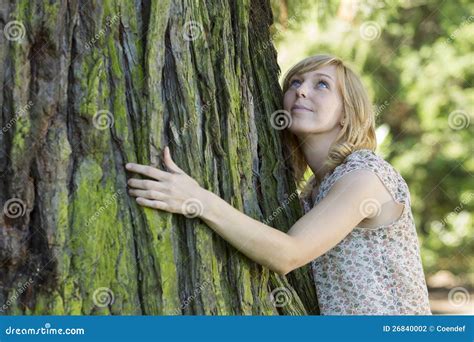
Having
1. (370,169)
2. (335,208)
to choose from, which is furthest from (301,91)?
(335,208)

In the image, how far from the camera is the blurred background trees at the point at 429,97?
977 cm

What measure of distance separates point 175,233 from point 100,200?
0.84 ft

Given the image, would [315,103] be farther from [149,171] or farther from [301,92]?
[149,171]

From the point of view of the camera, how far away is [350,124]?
125 inches

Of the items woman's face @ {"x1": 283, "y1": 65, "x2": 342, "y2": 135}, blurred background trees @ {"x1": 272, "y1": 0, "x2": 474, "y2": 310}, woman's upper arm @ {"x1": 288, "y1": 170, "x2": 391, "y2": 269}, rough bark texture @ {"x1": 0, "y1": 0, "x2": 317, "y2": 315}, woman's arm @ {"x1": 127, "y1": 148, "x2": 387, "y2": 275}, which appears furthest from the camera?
blurred background trees @ {"x1": 272, "y1": 0, "x2": 474, "y2": 310}

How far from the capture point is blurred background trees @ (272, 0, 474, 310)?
977 centimetres

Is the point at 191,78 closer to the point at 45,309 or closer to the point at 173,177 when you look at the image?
the point at 173,177

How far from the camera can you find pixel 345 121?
3170 millimetres

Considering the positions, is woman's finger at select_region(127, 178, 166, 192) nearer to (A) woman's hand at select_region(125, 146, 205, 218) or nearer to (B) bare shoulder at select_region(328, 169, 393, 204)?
(A) woman's hand at select_region(125, 146, 205, 218)

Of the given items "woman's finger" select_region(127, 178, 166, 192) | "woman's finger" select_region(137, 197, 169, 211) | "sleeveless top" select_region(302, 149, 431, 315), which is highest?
"woman's finger" select_region(127, 178, 166, 192)

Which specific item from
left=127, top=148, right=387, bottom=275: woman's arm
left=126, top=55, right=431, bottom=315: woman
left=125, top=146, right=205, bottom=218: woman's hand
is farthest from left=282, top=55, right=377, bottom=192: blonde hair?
left=125, top=146, right=205, bottom=218: woman's hand

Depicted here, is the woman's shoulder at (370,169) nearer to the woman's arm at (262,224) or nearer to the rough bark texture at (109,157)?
the woman's arm at (262,224)

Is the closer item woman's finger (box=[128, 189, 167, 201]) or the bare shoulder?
woman's finger (box=[128, 189, 167, 201])

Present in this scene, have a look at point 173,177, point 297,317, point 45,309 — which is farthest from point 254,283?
point 45,309
